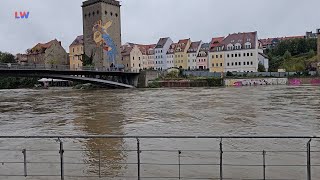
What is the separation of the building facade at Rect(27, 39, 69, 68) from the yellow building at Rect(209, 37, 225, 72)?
46.7 m

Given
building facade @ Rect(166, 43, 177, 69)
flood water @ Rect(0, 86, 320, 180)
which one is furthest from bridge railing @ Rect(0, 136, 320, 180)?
building facade @ Rect(166, 43, 177, 69)

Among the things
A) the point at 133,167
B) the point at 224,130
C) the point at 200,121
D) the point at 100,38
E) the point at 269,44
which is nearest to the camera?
the point at 133,167

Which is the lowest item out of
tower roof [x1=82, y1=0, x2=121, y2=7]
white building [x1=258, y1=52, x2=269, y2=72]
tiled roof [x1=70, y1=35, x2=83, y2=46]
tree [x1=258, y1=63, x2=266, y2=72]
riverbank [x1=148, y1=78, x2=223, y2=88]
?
riverbank [x1=148, y1=78, x2=223, y2=88]

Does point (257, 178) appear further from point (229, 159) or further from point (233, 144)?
point (233, 144)

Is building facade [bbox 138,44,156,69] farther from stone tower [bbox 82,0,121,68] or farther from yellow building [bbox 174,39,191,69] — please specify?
stone tower [bbox 82,0,121,68]

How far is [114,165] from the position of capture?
11.1 meters

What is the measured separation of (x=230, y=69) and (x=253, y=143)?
280ft

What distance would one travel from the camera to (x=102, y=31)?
90.9 meters

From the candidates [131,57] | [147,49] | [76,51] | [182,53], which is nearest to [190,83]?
[182,53]

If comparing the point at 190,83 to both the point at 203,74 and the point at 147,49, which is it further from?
the point at 147,49

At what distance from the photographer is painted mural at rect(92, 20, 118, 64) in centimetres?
9106

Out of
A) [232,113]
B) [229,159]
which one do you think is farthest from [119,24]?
[229,159]

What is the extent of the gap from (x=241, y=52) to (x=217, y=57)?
23.8ft

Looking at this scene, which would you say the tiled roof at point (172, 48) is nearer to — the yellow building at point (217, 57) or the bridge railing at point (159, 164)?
the yellow building at point (217, 57)
